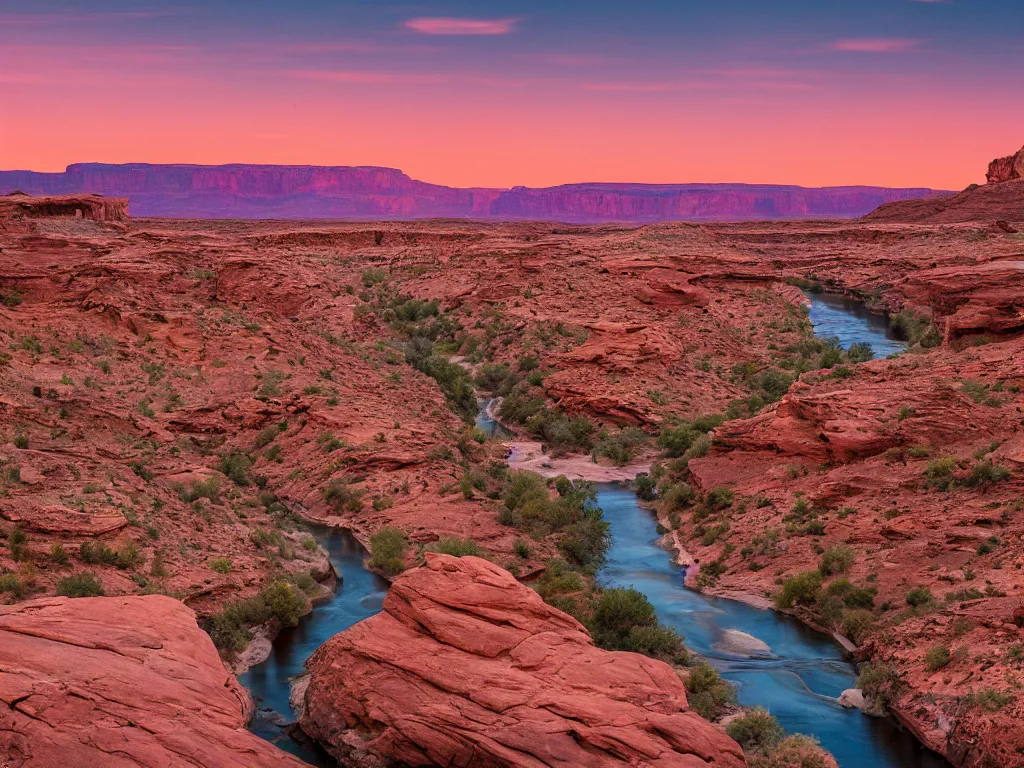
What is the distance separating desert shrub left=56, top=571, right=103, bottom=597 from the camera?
23641 millimetres

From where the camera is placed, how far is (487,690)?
19516mm

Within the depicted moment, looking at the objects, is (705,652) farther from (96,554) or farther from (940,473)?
(96,554)

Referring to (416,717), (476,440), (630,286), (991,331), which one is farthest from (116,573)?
(630,286)

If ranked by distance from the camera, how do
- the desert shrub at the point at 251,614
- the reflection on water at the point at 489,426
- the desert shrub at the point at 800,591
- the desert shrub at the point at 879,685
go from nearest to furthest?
the desert shrub at the point at 879,685
the desert shrub at the point at 251,614
the desert shrub at the point at 800,591
the reflection on water at the point at 489,426

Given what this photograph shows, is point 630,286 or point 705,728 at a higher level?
point 630,286

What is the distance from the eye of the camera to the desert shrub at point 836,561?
99.3 ft

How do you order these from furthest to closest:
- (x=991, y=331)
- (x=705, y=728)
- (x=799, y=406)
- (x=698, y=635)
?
(x=991, y=331) → (x=799, y=406) → (x=698, y=635) → (x=705, y=728)

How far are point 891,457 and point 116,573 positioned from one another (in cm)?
2159

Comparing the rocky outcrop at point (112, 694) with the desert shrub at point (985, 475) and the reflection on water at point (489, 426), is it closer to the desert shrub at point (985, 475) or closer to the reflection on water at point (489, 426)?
the desert shrub at point (985, 475)

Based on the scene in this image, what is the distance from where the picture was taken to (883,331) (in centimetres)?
7138

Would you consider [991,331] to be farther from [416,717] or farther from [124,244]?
[124,244]

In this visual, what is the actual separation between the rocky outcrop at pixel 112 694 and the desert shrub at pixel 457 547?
1006 cm

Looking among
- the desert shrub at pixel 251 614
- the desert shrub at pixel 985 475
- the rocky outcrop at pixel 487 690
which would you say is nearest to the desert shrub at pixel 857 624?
the desert shrub at pixel 985 475

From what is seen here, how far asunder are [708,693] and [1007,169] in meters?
111
